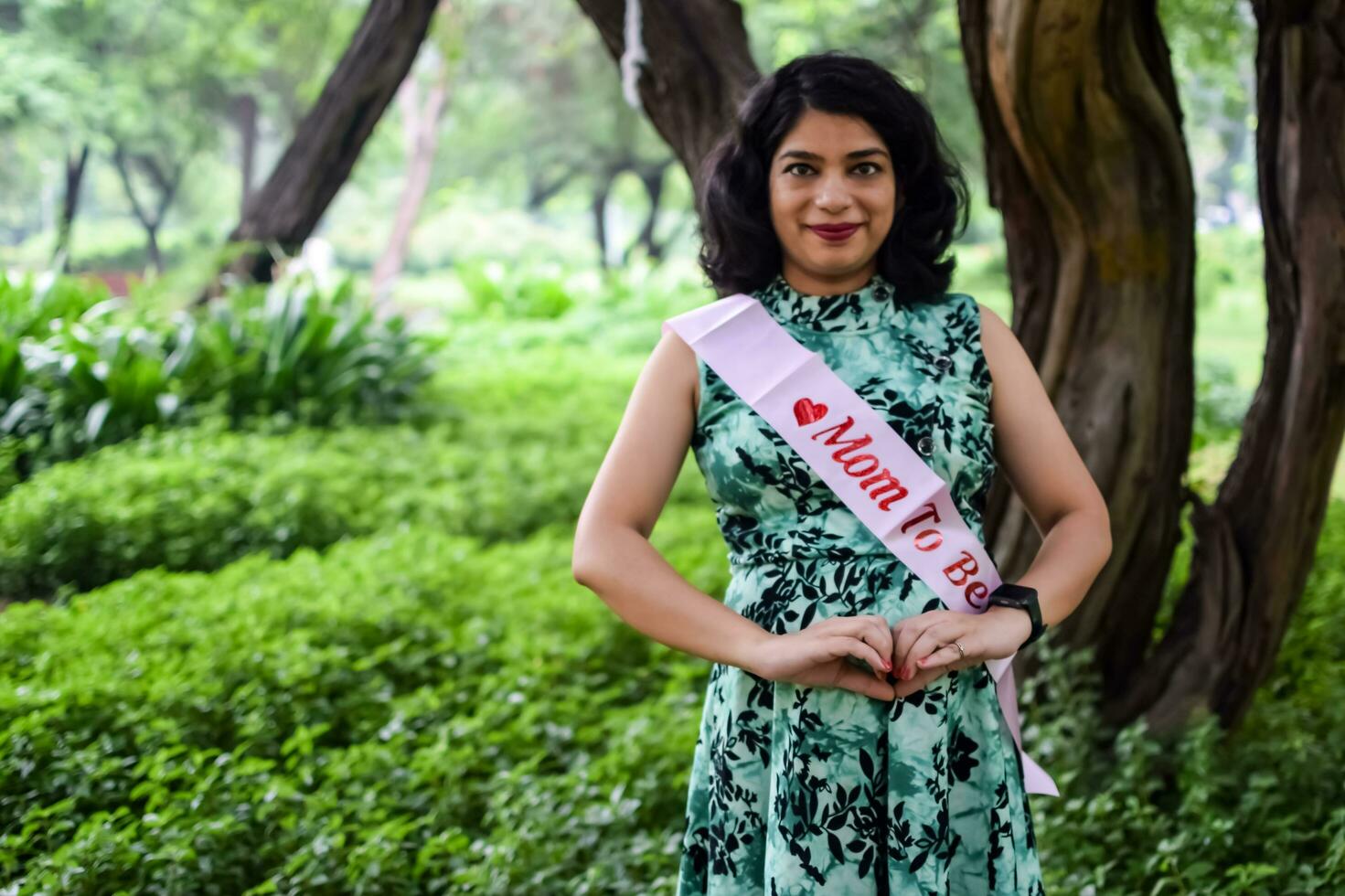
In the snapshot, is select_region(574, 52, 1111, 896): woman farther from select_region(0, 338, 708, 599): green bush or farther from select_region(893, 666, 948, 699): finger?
select_region(0, 338, 708, 599): green bush

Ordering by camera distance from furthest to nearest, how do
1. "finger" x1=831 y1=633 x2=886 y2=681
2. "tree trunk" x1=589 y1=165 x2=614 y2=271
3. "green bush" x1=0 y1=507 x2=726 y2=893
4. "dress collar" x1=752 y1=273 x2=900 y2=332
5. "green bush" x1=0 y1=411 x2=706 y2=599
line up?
1. "tree trunk" x1=589 y1=165 x2=614 y2=271
2. "green bush" x1=0 y1=411 x2=706 y2=599
3. "green bush" x1=0 y1=507 x2=726 y2=893
4. "dress collar" x1=752 y1=273 x2=900 y2=332
5. "finger" x1=831 y1=633 x2=886 y2=681

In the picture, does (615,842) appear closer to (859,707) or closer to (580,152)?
(859,707)

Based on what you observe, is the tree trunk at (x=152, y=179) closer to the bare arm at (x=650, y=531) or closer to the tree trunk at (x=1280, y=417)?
the tree trunk at (x=1280, y=417)

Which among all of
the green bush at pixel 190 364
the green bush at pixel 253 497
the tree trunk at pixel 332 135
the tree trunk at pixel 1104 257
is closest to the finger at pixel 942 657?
the tree trunk at pixel 1104 257

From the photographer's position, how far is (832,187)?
5.07 feet

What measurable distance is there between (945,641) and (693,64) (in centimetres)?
207

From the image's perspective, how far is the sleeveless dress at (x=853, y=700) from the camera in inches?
59.8

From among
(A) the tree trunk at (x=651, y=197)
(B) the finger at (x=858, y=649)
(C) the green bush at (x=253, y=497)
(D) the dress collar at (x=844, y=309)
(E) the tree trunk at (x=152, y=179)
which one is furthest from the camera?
(A) the tree trunk at (x=651, y=197)

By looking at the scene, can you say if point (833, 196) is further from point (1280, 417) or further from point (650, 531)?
point (1280, 417)

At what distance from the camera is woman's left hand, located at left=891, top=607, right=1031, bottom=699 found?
1.40 meters

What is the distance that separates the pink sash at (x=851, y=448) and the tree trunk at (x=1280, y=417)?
1561 mm

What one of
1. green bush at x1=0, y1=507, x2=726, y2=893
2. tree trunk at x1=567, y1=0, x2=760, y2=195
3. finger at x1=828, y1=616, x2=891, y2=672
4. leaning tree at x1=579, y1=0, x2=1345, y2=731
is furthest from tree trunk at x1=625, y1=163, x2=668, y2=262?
finger at x1=828, y1=616, x2=891, y2=672

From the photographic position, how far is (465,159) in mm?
24297

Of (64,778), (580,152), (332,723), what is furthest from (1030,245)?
(580,152)
